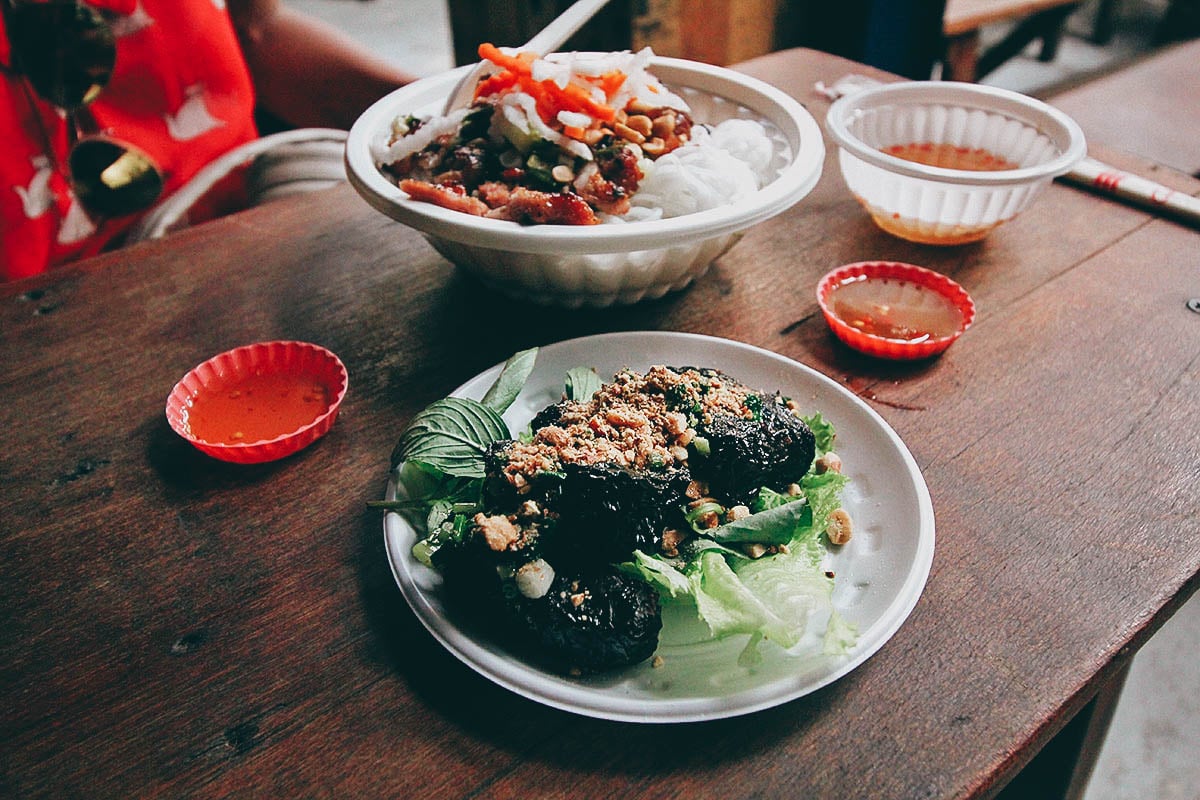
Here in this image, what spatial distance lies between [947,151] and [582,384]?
106cm

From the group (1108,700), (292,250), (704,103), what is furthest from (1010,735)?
(292,250)

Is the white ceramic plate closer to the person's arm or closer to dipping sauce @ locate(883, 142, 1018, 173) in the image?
dipping sauce @ locate(883, 142, 1018, 173)

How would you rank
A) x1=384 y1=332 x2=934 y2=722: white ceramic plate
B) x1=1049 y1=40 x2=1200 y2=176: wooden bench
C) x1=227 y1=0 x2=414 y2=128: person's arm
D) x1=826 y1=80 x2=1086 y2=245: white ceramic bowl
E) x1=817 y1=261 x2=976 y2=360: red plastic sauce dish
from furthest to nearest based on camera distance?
x1=1049 y1=40 x2=1200 y2=176: wooden bench → x1=227 y1=0 x2=414 y2=128: person's arm → x1=826 y1=80 x2=1086 y2=245: white ceramic bowl → x1=817 y1=261 x2=976 y2=360: red plastic sauce dish → x1=384 y1=332 x2=934 y2=722: white ceramic plate

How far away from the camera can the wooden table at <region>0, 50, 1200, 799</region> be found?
0.80 m

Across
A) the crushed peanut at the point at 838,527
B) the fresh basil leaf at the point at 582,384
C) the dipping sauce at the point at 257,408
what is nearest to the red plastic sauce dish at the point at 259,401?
the dipping sauce at the point at 257,408

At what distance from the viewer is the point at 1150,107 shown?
2664mm

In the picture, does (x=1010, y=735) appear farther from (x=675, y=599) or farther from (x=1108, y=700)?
(x=1108, y=700)

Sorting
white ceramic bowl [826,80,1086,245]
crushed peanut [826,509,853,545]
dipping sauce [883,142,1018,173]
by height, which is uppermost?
white ceramic bowl [826,80,1086,245]

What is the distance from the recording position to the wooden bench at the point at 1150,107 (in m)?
2.47

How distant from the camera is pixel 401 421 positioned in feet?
3.98

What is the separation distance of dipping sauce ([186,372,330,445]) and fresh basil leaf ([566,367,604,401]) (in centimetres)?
37

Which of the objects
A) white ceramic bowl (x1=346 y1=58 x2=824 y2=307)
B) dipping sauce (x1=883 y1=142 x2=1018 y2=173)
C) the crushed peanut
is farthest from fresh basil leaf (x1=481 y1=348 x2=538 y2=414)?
dipping sauce (x1=883 y1=142 x2=1018 y2=173)

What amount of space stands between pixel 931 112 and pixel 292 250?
1.32m

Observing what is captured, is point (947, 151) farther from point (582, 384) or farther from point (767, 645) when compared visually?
point (767, 645)
